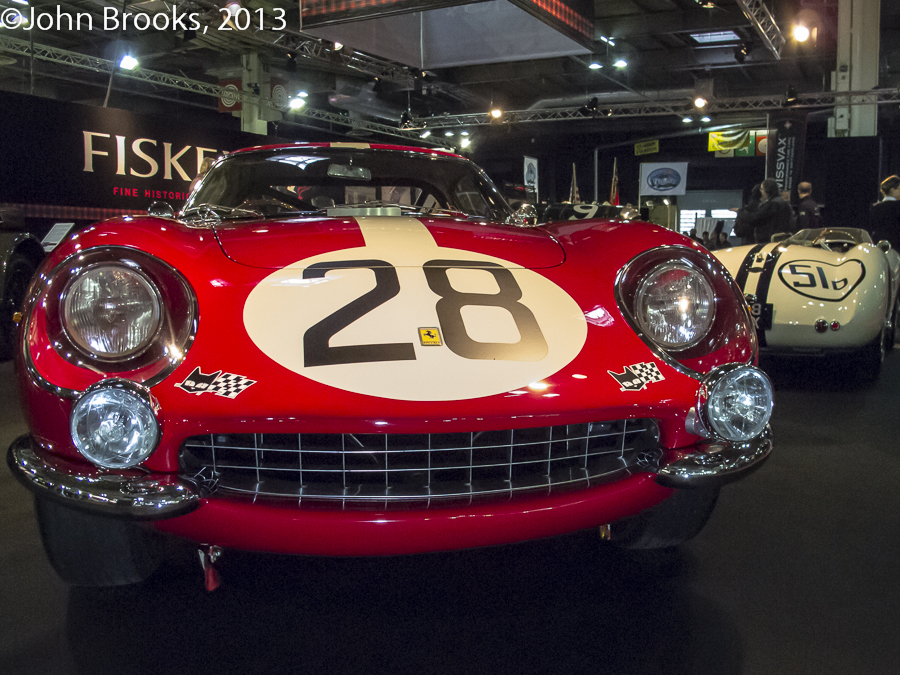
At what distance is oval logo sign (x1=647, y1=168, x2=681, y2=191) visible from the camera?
677 inches

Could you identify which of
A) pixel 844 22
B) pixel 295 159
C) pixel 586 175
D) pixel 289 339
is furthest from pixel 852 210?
pixel 289 339

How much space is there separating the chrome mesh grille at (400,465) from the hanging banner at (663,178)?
1697 centimetres

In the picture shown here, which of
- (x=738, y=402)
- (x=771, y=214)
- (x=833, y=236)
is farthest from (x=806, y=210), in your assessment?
(x=738, y=402)

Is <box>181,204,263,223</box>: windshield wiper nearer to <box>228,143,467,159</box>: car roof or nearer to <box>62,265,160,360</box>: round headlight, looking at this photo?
<box>228,143,467,159</box>: car roof

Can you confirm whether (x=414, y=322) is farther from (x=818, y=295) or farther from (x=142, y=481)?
(x=818, y=295)

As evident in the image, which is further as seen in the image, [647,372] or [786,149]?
[786,149]

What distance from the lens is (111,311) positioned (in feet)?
4.25

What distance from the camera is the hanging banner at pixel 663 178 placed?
1719 cm

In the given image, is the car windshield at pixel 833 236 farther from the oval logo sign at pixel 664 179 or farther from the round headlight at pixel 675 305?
the oval logo sign at pixel 664 179

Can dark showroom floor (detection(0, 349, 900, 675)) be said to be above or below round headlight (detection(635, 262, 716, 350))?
below

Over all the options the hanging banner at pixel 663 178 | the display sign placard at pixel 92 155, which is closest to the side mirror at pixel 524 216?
the display sign placard at pixel 92 155

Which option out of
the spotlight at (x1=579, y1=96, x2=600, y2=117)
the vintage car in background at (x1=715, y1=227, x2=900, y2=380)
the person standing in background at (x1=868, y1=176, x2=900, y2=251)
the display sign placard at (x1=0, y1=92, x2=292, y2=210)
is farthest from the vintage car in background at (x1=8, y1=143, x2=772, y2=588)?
the spotlight at (x1=579, y1=96, x2=600, y2=117)

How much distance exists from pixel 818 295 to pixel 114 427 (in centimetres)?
334

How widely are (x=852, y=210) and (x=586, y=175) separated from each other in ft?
26.0
